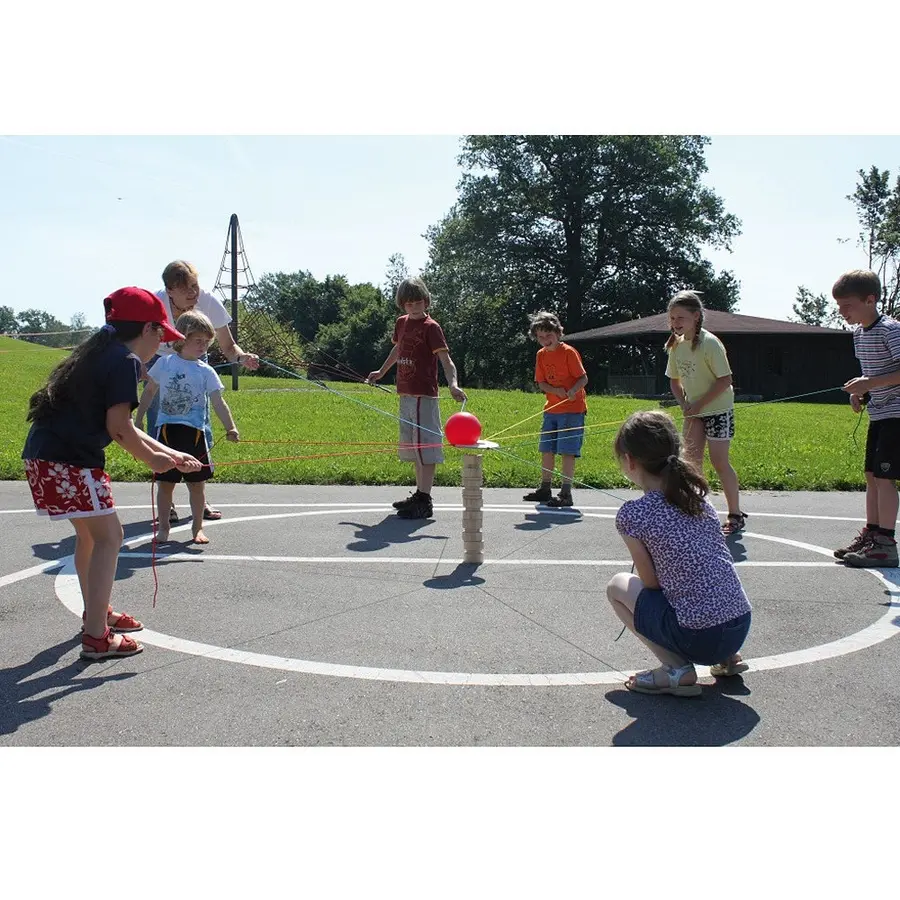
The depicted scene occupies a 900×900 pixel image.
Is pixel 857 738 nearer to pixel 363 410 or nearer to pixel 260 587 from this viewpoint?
pixel 260 587

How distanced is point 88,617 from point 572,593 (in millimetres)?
2715

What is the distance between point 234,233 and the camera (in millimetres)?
27047

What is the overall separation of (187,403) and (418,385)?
208 cm

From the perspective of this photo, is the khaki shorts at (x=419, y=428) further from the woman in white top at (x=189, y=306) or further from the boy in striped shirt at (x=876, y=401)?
the boy in striped shirt at (x=876, y=401)

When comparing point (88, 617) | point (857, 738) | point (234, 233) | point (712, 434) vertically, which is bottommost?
point (857, 738)

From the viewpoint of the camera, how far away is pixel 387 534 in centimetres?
709

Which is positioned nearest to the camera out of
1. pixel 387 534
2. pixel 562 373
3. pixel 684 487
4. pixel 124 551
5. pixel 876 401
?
Result: pixel 684 487

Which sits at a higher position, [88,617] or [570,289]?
[570,289]

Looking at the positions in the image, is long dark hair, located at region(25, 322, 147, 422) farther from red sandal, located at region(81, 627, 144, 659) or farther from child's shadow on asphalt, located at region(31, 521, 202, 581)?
child's shadow on asphalt, located at region(31, 521, 202, 581)

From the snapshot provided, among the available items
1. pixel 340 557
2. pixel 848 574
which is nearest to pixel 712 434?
pixel 848 574

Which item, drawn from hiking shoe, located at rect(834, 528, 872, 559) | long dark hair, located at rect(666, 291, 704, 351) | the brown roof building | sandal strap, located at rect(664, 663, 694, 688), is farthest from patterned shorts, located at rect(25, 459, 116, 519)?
the brown roof building

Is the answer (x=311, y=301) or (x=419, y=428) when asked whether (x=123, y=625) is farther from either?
(x=311, y=301)

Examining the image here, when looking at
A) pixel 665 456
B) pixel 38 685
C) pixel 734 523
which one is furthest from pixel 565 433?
pixel 38 685

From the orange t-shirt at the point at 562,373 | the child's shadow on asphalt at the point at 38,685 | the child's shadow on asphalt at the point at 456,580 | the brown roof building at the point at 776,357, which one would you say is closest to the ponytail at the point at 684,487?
the child's shadow on asphalt at the point at 456,580
